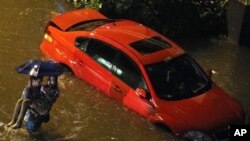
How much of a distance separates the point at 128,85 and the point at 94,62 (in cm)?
112

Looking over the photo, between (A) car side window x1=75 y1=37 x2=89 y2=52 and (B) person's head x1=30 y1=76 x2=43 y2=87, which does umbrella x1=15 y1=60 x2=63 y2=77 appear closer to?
(B) person's head x1=30 y1=76 x2=43 y2=87

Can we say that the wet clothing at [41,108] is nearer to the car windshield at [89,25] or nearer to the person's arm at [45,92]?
the person's arm at [45,92]

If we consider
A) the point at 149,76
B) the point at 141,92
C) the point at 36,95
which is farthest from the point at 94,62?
the point at 36,95

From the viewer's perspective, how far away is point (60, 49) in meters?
12.6

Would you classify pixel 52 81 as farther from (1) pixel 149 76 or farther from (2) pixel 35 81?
(1) pixel 149 76

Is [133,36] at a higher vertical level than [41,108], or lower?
higher

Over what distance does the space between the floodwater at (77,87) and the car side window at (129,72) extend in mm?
740

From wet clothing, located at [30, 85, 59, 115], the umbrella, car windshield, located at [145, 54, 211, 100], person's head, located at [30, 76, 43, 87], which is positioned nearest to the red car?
car windshield, located at [145, 54, 211, 100]

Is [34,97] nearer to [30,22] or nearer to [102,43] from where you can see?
[102,43]

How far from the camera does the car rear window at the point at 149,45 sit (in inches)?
442

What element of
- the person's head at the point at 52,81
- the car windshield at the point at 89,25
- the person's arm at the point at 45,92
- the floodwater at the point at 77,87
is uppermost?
the car windshield at the point at 89,25

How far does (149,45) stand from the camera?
37.3 ft

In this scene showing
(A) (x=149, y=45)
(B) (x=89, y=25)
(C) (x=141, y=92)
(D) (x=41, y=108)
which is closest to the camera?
(D) (x=41, y=108)

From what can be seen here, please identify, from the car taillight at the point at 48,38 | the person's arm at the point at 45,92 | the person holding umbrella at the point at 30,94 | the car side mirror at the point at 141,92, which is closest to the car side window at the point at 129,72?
the car side mirror at the point at 141,92
